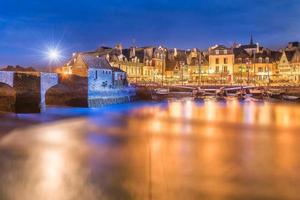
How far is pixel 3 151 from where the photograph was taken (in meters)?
17.4

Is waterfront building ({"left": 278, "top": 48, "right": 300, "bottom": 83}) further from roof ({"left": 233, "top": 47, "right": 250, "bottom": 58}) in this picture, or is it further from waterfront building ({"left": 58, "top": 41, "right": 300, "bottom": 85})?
roof ({"left": 233, "top": 47, "right": 250, "bottom": 58})

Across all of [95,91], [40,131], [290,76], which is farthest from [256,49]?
[40,131]

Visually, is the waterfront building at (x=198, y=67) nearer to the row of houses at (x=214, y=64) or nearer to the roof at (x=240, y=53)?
the row of houses at (x=214, y=64)

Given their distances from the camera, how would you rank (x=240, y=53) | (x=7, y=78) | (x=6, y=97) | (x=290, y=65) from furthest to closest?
(x=240, y=53)
(x=290, y=65)
(x=6, y=97)
(x=7, y=78)

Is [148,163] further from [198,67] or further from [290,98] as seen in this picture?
[198,67]

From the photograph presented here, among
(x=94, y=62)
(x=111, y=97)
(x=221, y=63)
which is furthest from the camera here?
(x=221, y=63)

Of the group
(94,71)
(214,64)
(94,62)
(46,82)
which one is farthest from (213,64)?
(46,82)

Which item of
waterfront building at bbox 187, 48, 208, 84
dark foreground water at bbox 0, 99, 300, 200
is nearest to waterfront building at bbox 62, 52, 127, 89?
dark foreground water at bbox 0, 99, 300, 200

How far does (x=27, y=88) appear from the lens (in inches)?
1355

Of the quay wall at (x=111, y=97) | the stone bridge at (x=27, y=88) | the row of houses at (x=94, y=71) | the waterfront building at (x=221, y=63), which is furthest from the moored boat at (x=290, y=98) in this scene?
the stone bridge at (x=27, y=88)

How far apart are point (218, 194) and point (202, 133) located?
44.7 feet

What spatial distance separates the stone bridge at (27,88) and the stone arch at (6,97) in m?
0.50

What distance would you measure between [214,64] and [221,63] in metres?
1.82

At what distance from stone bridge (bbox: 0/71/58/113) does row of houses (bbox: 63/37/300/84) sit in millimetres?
52823
